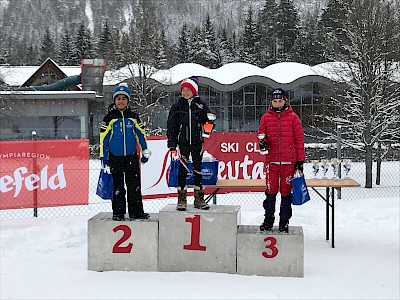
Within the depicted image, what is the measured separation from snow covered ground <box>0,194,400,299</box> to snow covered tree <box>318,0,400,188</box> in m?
7.68

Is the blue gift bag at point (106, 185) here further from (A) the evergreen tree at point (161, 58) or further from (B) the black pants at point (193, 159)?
(A) the evergreen tree at point (161, 58)

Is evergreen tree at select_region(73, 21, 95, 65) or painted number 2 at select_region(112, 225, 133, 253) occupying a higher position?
evergreen tree at select_region(73, 21, 95, 65)

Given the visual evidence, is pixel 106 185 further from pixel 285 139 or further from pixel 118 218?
pixel 285 139

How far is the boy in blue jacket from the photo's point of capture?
5887 millimetres

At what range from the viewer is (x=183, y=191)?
19.7ft

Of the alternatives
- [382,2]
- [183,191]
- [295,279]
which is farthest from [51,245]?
[382,2]

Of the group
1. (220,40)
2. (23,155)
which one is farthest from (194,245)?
(220,40)

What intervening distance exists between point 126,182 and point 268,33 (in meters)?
59.3

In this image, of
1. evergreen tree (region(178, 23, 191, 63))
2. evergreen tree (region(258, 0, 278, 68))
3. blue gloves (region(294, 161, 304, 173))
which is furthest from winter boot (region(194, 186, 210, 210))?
evergreen tree (region(258, 0, 278, 68))

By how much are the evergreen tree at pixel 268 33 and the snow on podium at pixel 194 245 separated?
5552cm

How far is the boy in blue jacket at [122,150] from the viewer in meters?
5.89

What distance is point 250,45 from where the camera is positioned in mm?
59938

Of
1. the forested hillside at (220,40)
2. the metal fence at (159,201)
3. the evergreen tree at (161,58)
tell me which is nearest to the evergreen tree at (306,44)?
the forested hillside at (220,40)

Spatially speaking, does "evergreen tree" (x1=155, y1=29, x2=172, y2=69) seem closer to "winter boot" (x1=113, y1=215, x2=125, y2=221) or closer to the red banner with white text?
the red banner with white text
